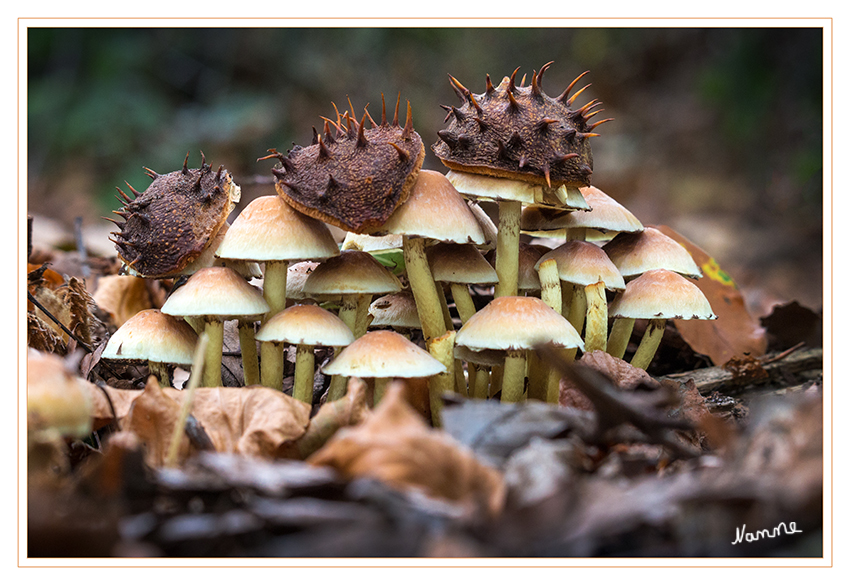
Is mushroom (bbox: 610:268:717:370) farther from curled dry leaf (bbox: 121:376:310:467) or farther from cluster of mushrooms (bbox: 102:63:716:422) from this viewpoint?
curled dry leaf (bbox: 121:376:310:467)

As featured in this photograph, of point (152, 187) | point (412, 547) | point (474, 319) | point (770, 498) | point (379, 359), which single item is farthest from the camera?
point (152, 187)

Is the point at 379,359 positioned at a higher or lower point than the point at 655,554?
higher

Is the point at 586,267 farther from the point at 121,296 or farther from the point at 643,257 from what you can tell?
the point at 121,296

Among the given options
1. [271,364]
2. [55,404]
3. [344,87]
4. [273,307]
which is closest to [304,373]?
[271,364]

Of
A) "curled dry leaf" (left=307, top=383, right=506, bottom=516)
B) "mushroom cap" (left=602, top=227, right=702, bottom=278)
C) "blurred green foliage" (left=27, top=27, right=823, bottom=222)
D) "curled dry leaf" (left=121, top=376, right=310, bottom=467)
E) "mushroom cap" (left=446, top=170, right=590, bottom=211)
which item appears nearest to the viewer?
"curled dry leaf" (left=307, top=383, right=506, bottom=516)
